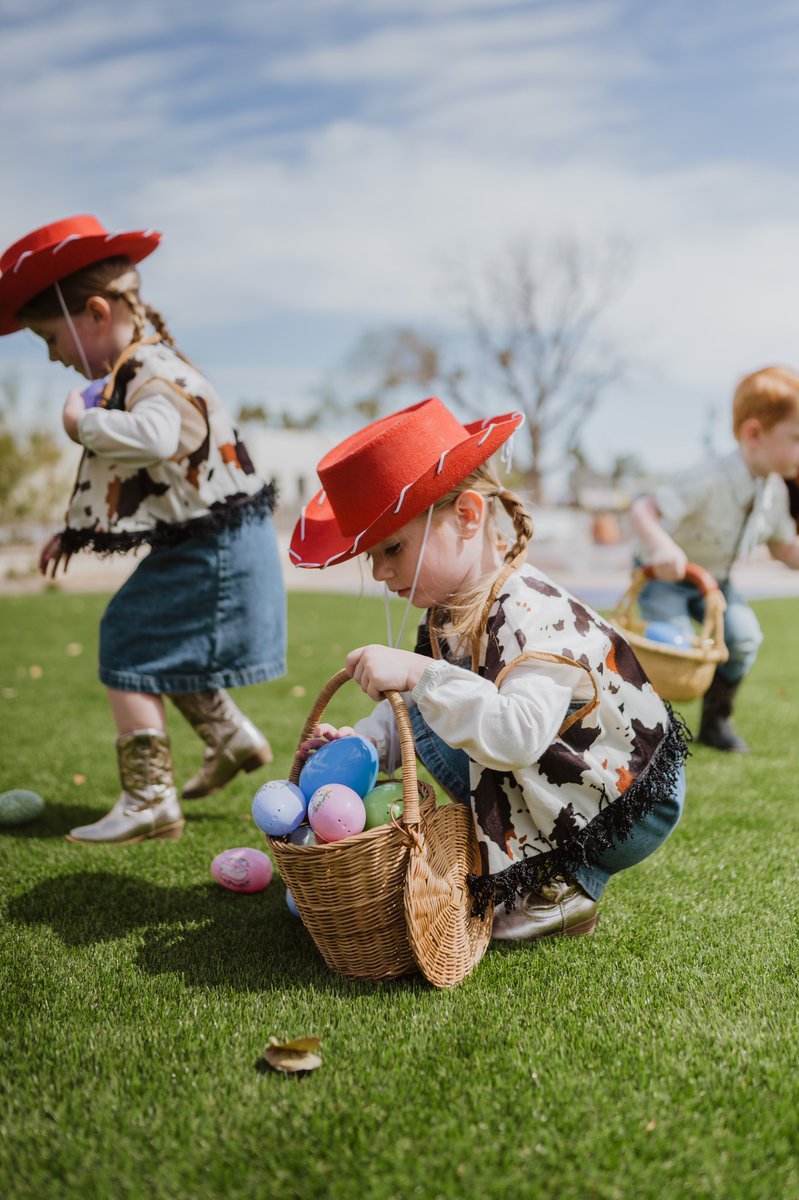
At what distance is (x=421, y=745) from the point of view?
2.70 m

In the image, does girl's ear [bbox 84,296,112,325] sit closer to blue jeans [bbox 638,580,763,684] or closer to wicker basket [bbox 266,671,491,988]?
wicker basket [bbox 266,671,491,988]

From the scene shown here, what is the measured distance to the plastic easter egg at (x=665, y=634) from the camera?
384 centimetres

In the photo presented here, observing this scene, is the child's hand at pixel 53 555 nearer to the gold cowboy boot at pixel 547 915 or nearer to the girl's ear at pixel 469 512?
the girl's ear at pixel 469 512

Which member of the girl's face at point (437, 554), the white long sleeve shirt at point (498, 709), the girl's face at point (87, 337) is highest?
the girl's face at point (87, 337)

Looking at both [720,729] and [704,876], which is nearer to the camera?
[704,876]

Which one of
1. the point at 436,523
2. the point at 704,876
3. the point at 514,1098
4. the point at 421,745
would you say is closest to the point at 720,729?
the point at 704,876

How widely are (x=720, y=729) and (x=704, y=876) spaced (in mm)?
1696

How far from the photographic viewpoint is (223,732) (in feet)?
11.9

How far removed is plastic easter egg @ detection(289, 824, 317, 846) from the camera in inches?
96.0

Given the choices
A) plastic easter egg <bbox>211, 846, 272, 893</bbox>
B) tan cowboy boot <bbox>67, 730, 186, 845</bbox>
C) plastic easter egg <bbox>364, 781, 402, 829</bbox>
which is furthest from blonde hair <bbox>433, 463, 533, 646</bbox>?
tan cowboy boot <bbox>67, 730, 186, 845</bbox>

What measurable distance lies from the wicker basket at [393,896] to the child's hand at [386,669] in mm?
33

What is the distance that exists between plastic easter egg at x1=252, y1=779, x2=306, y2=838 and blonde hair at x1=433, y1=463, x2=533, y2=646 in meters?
0.56

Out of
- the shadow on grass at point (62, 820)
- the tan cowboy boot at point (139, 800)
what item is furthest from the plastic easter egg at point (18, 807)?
the tan cowboy boot at point (139, 800)

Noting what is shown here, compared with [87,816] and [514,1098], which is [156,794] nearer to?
[87,816]
